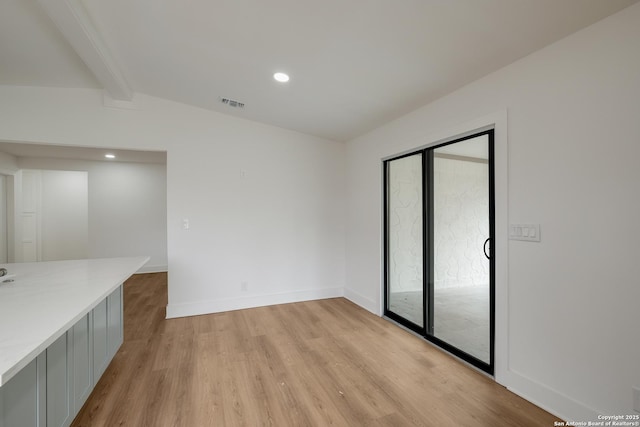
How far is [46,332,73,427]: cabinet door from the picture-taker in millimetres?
1401

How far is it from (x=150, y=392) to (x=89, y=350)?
53 centimetres

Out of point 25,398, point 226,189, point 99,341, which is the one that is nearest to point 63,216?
point 226,189

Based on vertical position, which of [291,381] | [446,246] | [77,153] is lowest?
[291,381]

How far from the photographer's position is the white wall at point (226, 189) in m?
3.34

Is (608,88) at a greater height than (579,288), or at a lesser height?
greater

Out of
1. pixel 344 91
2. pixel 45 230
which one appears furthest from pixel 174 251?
pixel 45 230

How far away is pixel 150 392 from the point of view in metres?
2.07

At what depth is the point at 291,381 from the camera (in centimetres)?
220

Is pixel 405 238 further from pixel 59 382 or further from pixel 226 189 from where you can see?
pixel 59 382

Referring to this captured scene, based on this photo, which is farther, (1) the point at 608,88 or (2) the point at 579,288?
(2) the point at 579,288

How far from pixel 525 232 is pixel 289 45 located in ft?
7.44

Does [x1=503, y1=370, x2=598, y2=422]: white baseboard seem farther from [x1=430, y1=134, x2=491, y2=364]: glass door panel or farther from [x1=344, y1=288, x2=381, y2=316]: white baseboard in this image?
[x1=344, y1=288, x2=381, y2=316]: white baseboard

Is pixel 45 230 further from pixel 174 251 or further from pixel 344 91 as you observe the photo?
pixel 344 91

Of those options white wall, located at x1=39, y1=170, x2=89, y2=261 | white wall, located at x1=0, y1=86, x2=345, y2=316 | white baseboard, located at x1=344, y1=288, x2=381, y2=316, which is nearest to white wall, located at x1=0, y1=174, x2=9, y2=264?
white wall, located at x1=39, y1=170, x2=89, y2=261
